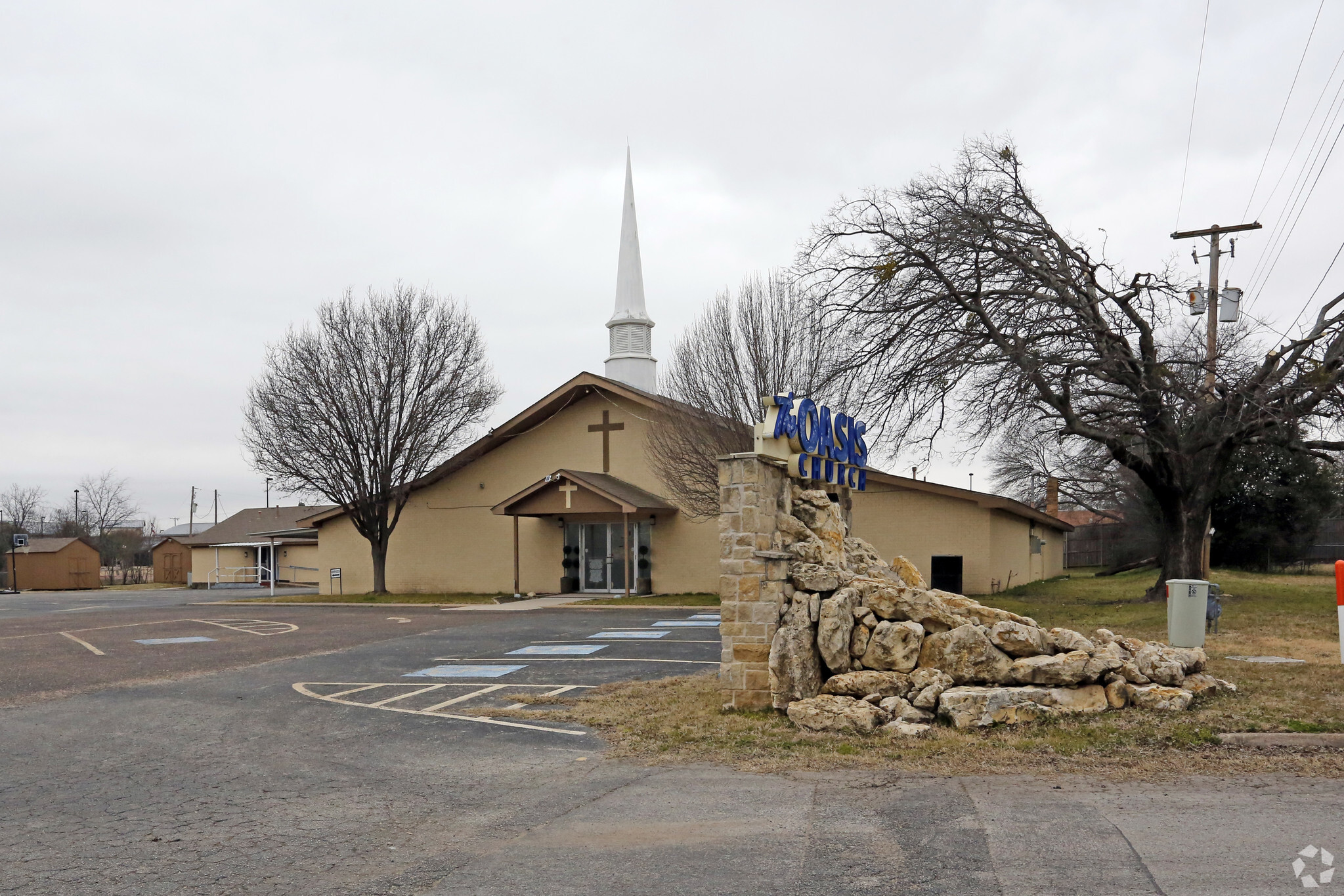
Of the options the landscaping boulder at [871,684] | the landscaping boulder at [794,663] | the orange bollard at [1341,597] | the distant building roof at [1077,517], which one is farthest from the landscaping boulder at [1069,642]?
the distant building roof at [1077,517]

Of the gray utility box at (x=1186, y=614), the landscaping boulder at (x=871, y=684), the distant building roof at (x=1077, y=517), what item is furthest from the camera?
the distant building roof at (x=1077, y=517)

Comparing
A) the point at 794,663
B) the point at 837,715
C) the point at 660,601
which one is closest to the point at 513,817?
the point at 837,715

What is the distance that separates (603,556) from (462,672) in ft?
52.4

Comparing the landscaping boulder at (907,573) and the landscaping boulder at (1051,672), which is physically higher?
the landscaping boulder at (907,573)

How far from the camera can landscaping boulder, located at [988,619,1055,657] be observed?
30.5 ft

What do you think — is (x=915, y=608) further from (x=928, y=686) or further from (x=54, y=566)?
(x=54, y=566)

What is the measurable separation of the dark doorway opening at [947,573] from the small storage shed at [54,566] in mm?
42922

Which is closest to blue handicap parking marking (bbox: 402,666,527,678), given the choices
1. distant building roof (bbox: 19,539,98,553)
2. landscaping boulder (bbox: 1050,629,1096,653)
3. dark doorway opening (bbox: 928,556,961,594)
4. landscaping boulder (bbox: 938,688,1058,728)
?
landscaping boulder (bbox: 938,688,1058,728)

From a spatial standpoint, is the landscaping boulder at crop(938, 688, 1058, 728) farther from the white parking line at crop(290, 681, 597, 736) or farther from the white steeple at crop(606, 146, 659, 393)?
the white steeple at crop(606, 146, 659, 393)

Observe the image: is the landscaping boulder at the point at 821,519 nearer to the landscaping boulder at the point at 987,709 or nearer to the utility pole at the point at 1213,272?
the landscaping boulder at the point at 987,709

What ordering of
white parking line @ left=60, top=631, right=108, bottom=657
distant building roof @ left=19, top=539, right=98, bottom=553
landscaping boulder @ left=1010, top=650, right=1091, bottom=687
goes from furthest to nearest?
distant building roof @ left=19, top=539, right=98, bottom=553 → white parking line @ left=60, top=631, right=108, bottom=657 → landscaping boulder @ left=1010, top=650, right=1091, bottom=687

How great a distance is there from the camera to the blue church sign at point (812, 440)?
10.5 m

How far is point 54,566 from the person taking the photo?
48.7 metres

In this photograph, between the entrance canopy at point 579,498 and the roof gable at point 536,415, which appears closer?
the entrance canopy at point 579,498
